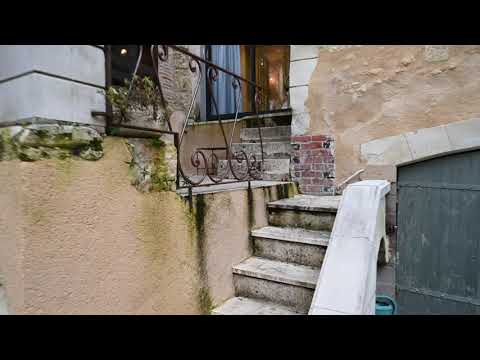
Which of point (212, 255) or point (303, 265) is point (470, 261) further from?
point (212, 255)

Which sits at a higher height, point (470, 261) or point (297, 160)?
point (297, 160)

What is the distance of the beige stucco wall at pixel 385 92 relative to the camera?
97.2 inches

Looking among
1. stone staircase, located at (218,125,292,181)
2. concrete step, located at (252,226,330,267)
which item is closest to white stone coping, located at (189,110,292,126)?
stone staircase, located at (218,125,292,181)

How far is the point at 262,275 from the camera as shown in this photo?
74.7 inches

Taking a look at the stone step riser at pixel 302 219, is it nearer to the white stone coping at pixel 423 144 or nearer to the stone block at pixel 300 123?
the white stone coping at pixel 423 144

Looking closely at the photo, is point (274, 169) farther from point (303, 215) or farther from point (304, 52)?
point (304, 52)

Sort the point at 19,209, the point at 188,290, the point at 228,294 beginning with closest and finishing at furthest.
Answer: the point at 19,209 → the point at 188,290 → the point at 228,294

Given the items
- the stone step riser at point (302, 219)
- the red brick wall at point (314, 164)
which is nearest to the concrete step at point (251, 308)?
the stone step riser at point (302, 219)

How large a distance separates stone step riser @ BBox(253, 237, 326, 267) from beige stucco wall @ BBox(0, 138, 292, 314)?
1.49ft

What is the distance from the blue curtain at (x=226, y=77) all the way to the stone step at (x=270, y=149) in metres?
1.31

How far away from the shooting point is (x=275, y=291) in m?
1.86
